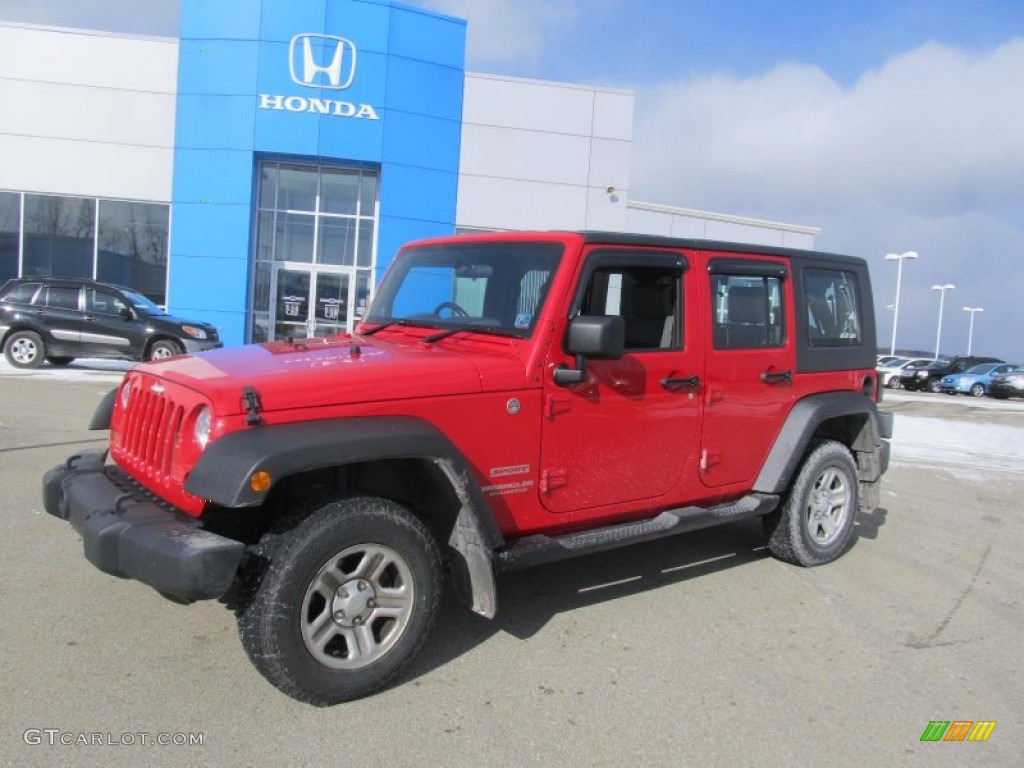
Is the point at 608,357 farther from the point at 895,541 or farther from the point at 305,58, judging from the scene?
the point at 305,58

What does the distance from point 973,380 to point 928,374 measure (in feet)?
6.25

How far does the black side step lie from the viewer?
3.47 m

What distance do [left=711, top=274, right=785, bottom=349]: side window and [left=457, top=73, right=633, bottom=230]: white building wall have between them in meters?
15.7

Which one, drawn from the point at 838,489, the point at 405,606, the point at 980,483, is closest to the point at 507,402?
the point at 405,606

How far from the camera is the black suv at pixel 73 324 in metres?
14.4

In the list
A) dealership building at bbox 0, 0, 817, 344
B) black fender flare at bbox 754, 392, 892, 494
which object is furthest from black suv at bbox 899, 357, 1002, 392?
black fender flare at bbox 754, 392, 892, 494

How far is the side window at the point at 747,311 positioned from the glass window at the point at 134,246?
18.2 metres

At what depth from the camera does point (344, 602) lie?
3.05m

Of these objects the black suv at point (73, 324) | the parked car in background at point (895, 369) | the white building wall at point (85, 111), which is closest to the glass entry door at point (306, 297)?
the white building wall at point (85, 111)

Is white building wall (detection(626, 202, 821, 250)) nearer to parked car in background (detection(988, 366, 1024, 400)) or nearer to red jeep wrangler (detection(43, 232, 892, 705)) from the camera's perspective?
parked car in background (detection(988, 366, 1024, 400))

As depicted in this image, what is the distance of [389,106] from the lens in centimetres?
1917

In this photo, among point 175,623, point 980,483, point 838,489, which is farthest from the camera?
point 980,483

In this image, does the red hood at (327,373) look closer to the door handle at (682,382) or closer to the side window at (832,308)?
the door handle at (682,382)

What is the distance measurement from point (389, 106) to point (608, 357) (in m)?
17.4
